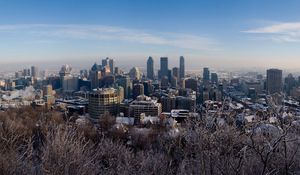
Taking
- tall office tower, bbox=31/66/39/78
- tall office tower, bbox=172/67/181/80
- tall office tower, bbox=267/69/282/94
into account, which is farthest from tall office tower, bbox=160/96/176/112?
tall office tower, bbox=31/66/39/78

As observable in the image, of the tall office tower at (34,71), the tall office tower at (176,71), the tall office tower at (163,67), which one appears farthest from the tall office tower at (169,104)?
the tall office tower at (34,71)

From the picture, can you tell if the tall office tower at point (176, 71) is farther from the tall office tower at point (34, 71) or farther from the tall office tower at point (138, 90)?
the tall office tower at point (34, 71)

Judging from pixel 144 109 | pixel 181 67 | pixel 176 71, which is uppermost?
pixel 181 67

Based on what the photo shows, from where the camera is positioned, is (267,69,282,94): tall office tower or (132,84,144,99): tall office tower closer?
(267,69,282,94): tall office tower

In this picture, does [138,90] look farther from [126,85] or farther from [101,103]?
[101,103]

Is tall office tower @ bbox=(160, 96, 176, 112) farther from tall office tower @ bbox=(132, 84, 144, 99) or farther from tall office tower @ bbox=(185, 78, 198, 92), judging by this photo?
tall office tower @ bbox=(185, 78, 198, 92)

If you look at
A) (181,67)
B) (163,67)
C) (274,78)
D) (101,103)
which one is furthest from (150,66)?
(101,103)

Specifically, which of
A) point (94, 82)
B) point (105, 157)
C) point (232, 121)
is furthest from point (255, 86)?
point (232, 121)

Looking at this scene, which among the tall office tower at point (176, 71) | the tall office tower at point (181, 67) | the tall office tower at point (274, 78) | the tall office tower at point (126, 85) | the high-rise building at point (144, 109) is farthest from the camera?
the tall office tower at point (181, 67)

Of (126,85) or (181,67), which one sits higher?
(181,67)

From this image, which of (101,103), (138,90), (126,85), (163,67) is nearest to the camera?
(101,103)

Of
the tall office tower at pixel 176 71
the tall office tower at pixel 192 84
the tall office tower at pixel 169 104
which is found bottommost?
the tall office tower at pixel 169 104

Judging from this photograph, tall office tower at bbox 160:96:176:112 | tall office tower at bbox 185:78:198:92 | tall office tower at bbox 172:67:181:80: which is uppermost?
tall office tower at bbox 172:67:181:80
